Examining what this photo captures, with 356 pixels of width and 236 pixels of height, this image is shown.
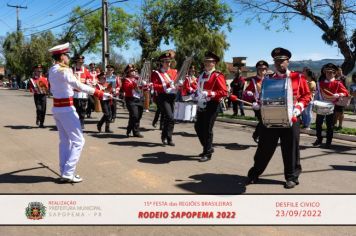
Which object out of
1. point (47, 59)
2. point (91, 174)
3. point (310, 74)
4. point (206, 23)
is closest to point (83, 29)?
point (47, 59)

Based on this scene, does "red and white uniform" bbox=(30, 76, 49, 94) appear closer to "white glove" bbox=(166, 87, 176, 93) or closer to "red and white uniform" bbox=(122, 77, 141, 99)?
"red and white uniform" bbox=(122, 77, 141, 99)

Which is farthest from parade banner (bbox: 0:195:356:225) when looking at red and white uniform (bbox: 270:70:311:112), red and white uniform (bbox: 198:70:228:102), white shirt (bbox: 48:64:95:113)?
red and white uniform (bbox: 198:70:228:102)

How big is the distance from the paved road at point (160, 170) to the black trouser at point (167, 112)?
37 cm

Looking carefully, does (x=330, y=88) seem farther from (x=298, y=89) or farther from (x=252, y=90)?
(x=298, y=89)

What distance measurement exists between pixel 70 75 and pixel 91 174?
1704 millimetres

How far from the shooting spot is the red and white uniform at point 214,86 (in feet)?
26.2

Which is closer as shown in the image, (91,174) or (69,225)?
(69,225)

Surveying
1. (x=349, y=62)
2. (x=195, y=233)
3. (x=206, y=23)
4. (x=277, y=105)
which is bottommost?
(x=195, y=233)

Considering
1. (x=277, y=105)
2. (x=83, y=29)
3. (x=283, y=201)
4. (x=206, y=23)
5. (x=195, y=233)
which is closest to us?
(x=195, y=233)

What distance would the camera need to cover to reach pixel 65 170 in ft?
21.5

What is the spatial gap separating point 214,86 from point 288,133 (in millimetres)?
2121

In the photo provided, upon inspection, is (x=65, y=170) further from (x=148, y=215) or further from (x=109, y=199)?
(x=148, y=215)

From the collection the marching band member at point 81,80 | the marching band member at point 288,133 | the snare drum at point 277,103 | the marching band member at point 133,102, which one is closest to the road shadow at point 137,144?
the marching band member at point 133,102

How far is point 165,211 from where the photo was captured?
499cm
